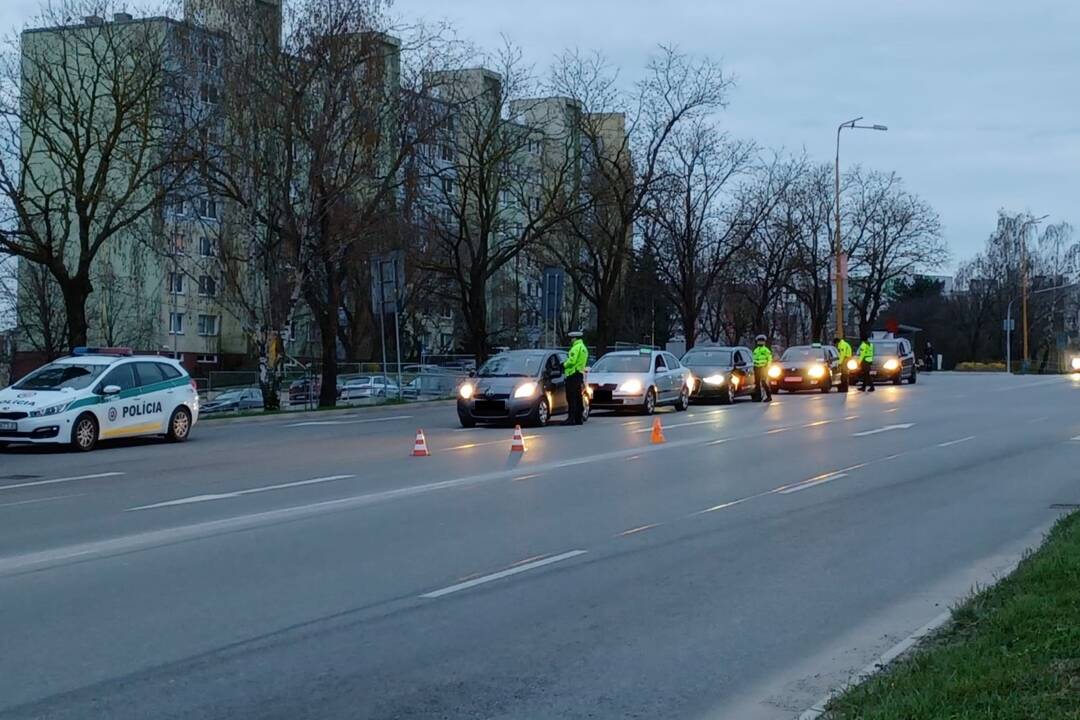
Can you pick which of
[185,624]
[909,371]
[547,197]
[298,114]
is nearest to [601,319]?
[547,197]

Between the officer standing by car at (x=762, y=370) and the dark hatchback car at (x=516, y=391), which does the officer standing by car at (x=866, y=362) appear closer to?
the officer standing by car at (x=762, y=370)

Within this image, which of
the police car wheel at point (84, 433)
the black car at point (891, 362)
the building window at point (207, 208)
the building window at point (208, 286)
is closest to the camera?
the police car wheel at point (84, 433)

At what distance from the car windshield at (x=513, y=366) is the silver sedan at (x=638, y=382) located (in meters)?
3.45

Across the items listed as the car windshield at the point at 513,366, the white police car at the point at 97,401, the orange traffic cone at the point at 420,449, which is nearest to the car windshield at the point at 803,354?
the car windshield at the point at 513,366

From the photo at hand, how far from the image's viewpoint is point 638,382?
99.6 feet

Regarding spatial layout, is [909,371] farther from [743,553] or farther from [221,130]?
[743,553]

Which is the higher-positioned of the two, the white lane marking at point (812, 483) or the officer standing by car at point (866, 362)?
the officer standing by car at point (866, 362)

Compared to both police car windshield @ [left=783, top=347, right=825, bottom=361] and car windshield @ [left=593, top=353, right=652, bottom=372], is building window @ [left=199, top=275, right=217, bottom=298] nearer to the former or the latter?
car windshield @ [left=593, top=353, right=652, bottom=372]

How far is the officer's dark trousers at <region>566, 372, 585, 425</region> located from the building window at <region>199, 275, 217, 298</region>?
1209cm

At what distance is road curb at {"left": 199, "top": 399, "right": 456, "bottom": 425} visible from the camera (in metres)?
30.3

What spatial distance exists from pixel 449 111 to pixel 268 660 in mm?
32823

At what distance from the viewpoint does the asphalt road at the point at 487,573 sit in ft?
22.1

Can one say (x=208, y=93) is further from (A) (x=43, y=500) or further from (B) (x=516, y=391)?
(A) (x=43, y=500)

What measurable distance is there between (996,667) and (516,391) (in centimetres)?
1985
